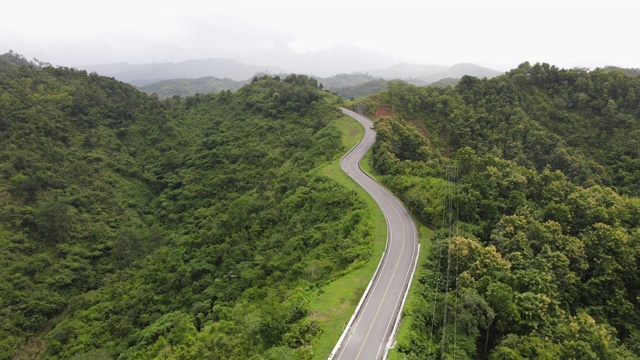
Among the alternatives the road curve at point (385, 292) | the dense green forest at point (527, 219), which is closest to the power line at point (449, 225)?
the dense green forest at point (527, 219)

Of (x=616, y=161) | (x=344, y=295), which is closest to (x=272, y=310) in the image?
(x=344, y=295)

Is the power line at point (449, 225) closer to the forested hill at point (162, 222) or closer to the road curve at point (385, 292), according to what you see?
the road curve at point (385, 292)

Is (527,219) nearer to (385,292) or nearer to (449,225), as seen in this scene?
(449,225)

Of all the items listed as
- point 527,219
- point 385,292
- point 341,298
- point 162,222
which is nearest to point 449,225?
point 527,219

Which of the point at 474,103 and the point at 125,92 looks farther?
the point at 125,92

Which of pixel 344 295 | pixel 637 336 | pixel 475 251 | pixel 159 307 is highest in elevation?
pixel 475 251

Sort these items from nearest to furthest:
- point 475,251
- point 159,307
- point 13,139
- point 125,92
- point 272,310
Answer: point 272,310 < point 475,251 < point 159,307 < point 13,139 < point 125,92

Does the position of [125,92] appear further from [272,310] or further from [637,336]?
[637,336]

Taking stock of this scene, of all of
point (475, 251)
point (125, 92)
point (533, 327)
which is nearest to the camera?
point (533, 327)
